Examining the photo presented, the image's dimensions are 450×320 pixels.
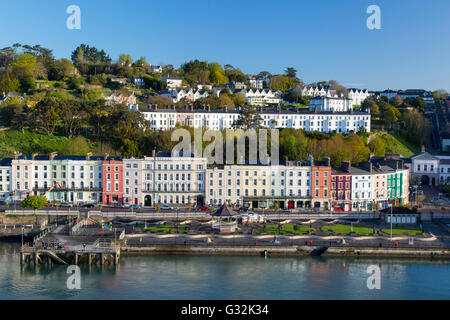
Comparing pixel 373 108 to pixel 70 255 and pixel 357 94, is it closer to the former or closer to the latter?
pixel 357 94

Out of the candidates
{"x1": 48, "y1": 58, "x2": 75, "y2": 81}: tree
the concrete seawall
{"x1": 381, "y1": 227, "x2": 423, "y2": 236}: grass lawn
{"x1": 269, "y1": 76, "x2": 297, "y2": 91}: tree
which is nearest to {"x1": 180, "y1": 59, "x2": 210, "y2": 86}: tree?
{"x1": 269, "y1": 76, "x2": 297, "y2": 91}: tree

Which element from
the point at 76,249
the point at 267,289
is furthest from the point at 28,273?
the point at 267,289

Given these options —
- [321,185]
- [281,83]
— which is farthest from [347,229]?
[281,83]

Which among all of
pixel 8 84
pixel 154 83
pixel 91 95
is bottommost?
pixel 91 95

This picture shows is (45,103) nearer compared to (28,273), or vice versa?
(28,273)

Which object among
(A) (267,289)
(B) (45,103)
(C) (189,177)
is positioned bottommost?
(A) (267,289)

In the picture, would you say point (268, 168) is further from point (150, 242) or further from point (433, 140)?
point (433, 140)

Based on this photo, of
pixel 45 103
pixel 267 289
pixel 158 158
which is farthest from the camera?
pixel 45 103

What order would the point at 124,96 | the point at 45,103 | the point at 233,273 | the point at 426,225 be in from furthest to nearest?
the point at 124,96 < the point at 45,103 < the point at 426,225 < the point at 233,273
